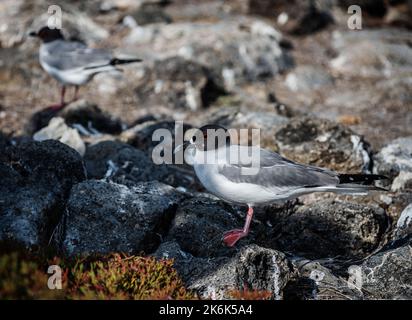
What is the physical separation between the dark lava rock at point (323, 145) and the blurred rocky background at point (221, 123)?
2cm

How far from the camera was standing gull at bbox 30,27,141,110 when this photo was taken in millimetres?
12055

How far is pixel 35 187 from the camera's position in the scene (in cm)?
723

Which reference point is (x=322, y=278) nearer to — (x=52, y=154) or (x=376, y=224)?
(x=376, y=224)

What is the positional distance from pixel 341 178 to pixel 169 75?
318 inches

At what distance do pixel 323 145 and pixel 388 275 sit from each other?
3579mm

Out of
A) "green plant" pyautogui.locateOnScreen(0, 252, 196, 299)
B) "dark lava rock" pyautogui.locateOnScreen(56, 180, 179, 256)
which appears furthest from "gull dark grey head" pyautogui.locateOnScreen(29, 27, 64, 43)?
"green plant" pyautogui.locateOnScreen(0, 252, 196, 299)

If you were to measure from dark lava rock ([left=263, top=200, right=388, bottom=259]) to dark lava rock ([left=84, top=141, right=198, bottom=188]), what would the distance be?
2.45 meters

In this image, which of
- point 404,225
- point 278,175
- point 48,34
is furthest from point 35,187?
point 48,34

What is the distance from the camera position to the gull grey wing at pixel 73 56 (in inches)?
476

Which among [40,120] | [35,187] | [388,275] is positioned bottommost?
[40,120]

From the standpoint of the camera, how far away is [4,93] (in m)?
14.3

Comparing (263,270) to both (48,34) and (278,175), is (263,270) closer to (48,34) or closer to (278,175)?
(278,175)

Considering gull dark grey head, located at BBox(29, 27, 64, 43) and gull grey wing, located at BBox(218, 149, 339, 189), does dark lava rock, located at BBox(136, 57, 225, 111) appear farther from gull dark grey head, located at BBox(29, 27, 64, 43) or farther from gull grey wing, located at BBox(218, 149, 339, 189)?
gull grey wing, located at BBox(218, 149, 339, 189)

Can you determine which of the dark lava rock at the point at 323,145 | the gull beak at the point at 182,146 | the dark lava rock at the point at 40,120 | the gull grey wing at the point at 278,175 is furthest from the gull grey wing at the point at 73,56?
the gull grey wing at the point at 278,175
